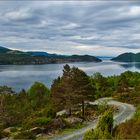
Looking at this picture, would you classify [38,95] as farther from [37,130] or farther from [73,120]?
[37,130]

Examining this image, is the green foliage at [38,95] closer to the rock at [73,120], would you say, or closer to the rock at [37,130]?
the rock at [73,120]

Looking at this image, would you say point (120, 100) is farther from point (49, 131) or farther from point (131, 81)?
point (49, 131)

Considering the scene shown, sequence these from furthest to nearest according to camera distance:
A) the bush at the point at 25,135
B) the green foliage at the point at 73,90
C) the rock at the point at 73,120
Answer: the green foliage at the point at 73,90 < the rock at the point at 73,120 < the bush at the point at 25,135

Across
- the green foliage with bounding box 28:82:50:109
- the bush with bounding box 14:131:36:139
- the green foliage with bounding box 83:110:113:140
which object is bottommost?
the green foliage with bounding box 28:82:50:109

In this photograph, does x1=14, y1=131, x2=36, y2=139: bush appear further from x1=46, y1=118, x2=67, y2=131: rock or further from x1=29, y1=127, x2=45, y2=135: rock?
x1=46, y1=118, x2=67, y2=131: rock

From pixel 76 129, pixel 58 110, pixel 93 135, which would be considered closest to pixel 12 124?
pixel 58 110

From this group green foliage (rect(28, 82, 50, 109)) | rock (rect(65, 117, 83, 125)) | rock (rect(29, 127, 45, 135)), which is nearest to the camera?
rock (rect(29, 127, 45, 135))

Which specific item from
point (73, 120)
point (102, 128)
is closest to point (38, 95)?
point (73, 120)

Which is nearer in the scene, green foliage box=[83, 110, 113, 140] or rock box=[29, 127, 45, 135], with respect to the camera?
green foliage box=[83, 110, 113, 140]

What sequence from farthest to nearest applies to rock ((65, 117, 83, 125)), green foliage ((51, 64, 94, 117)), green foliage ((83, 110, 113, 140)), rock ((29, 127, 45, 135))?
1. green foliage ((51, 64, 94, 117))
2. rock ((65, 117, 83, 125))
3. rock ((29, 127, 45, 135))
4. green foliage ((83, 110, 113, 140))

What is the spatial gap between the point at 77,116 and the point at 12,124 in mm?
9967

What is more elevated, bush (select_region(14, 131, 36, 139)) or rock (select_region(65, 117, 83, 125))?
bush (select_region(14, 131, 36, 139))

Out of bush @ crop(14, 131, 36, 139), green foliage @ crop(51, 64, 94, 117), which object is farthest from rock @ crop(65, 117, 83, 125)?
bush @ crop(14, 131, 36, 139)

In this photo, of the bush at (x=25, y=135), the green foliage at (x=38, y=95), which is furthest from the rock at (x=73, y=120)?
the green foliage at (x=38, y=95)
